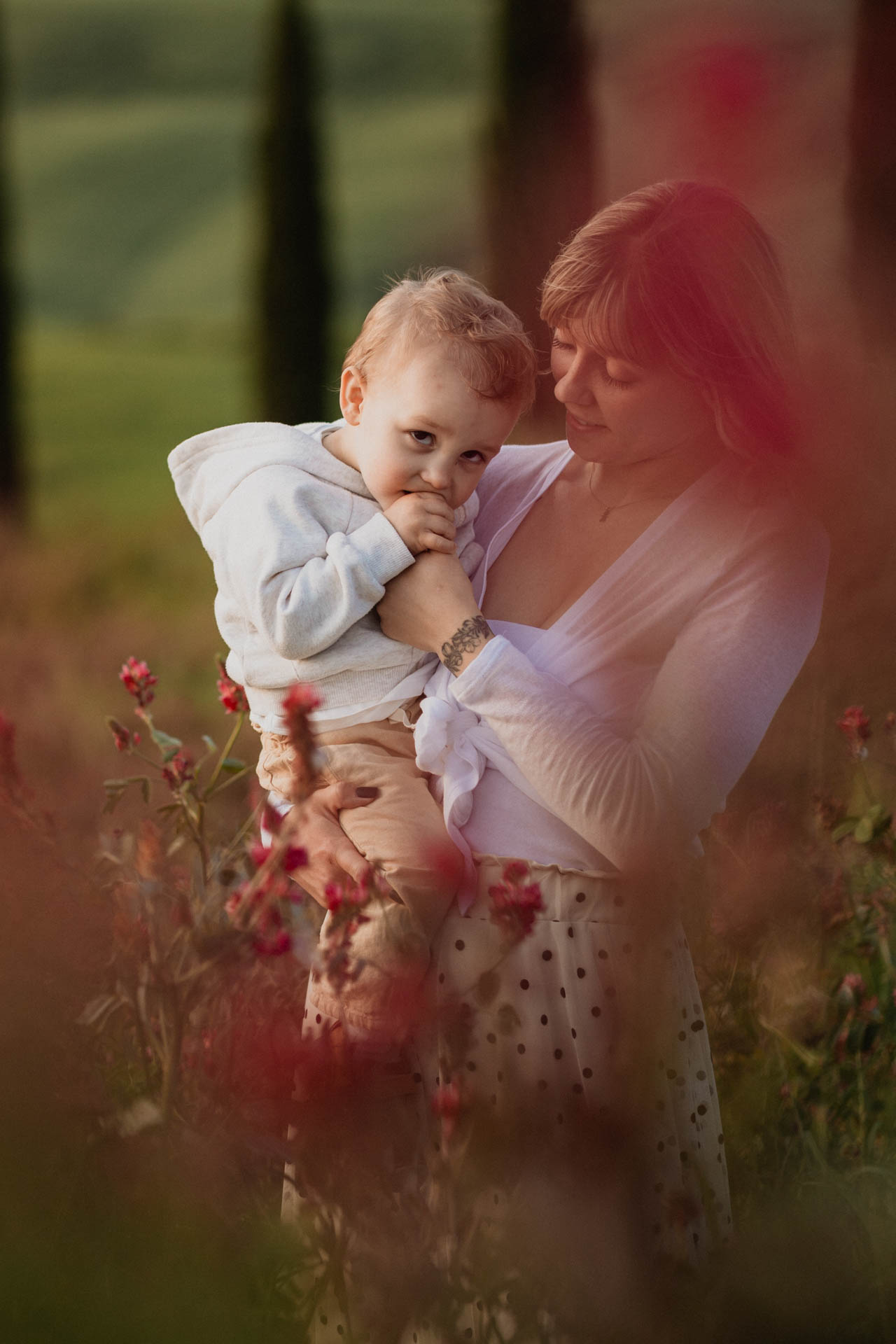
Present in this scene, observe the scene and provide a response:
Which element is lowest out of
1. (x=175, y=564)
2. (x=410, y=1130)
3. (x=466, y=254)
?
(x=175, y=564)

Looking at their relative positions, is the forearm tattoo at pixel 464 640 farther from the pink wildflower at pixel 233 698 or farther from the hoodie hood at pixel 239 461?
the pink wildflower at pixel 233 698

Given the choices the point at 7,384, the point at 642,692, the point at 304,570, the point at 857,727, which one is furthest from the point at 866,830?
the point at 7,384

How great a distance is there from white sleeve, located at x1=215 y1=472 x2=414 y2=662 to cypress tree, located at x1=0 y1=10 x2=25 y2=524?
7.92 m

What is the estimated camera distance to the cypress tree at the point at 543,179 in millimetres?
1553

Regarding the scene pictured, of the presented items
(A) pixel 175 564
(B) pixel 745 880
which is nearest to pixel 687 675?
(B) pixel 745 880

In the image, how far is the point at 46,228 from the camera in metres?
15.0

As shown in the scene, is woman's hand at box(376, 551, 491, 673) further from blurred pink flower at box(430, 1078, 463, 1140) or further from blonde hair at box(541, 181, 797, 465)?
blurred pink flower at box(430, 1078, 463, 1140)

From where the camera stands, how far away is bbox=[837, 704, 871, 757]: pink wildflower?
2111mm

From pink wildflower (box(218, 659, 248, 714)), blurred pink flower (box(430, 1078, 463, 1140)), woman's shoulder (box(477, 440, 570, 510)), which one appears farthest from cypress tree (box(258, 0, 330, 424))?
blurred pink flower (box(430, 1078, 463, 1140))

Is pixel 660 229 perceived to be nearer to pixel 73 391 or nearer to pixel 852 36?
pixel 852 36

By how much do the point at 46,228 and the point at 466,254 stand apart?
14808 mm

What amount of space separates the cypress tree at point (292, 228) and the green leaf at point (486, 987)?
6.79m

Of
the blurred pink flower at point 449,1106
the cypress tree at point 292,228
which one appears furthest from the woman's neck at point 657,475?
the cypress tree at point 292,228

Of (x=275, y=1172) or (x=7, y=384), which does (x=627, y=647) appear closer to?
(x=275, y=1172)
